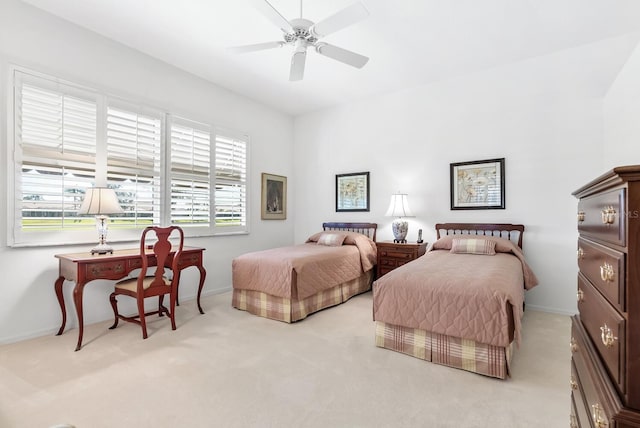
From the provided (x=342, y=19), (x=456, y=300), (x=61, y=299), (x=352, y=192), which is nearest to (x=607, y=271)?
(x=456, y=300)

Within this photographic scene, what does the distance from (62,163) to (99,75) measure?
1.07 m

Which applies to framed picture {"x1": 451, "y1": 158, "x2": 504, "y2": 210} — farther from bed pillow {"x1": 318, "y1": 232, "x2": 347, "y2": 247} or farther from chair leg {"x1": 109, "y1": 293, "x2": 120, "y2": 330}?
chair leg {"x1": 109, "y1": 293, "x2": 120, "y2": 330}

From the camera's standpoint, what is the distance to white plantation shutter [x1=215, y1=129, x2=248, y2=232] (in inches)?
188

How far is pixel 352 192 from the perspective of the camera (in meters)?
5.44

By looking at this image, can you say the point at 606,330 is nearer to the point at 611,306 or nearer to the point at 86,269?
the point at 611,306

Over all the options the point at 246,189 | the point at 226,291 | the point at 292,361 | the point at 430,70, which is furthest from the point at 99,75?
the point at 430,70

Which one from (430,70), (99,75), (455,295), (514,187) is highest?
(430,70)

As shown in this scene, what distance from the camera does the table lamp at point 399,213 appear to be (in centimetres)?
462

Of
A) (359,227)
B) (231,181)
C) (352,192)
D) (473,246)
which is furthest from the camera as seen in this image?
(352,192)

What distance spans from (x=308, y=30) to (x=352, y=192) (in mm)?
3098

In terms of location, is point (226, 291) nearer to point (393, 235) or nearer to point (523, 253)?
point (393, 235)

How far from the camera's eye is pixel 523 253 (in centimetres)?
395

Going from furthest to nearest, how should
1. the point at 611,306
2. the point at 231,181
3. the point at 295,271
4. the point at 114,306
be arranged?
the point at 231,181, the point at 295,271, the point at 114,306, the point at 611,306

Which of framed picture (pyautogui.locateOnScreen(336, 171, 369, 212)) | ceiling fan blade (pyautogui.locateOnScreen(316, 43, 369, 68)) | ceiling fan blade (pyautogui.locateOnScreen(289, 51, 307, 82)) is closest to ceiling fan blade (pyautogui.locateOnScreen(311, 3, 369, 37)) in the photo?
ceiling fan blade (pyautogui.locateOnScreen(316, 43, 369, 68))
